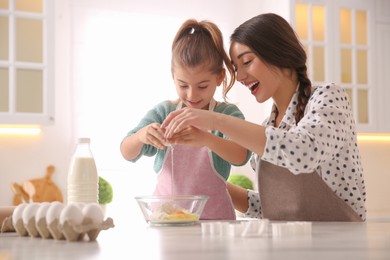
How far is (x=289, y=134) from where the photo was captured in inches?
62.8

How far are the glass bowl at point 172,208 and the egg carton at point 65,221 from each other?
38 cm

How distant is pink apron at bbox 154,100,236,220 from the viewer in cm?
190

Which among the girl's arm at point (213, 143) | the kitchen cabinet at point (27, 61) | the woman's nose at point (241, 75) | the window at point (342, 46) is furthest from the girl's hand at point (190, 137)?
the window at point (342, 46)

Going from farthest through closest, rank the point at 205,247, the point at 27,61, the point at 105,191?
the point at 105,191 → the point at 27,61 → the point at 205,247

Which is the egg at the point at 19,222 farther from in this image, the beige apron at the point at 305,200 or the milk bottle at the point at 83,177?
the beige apron at the point at 305,200

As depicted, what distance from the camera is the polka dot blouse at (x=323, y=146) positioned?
5.22 ft

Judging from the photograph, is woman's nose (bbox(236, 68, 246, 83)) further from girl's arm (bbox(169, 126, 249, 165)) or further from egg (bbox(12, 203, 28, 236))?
egg (bbox(12, 203, 28, 236))

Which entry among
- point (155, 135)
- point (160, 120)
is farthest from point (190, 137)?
point (160, 120)

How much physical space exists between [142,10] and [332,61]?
128 centimetres

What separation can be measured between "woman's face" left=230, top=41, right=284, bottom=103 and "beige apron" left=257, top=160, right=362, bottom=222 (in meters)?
0.26

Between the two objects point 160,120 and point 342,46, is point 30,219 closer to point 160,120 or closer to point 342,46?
point 160,120

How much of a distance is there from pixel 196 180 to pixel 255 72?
1.19 ft

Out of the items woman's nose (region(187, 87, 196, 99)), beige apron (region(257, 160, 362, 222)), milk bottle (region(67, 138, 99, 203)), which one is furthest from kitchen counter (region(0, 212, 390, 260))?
woman's nose (region(187, 87, 196, 99))

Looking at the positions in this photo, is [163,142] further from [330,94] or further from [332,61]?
[332,61]
